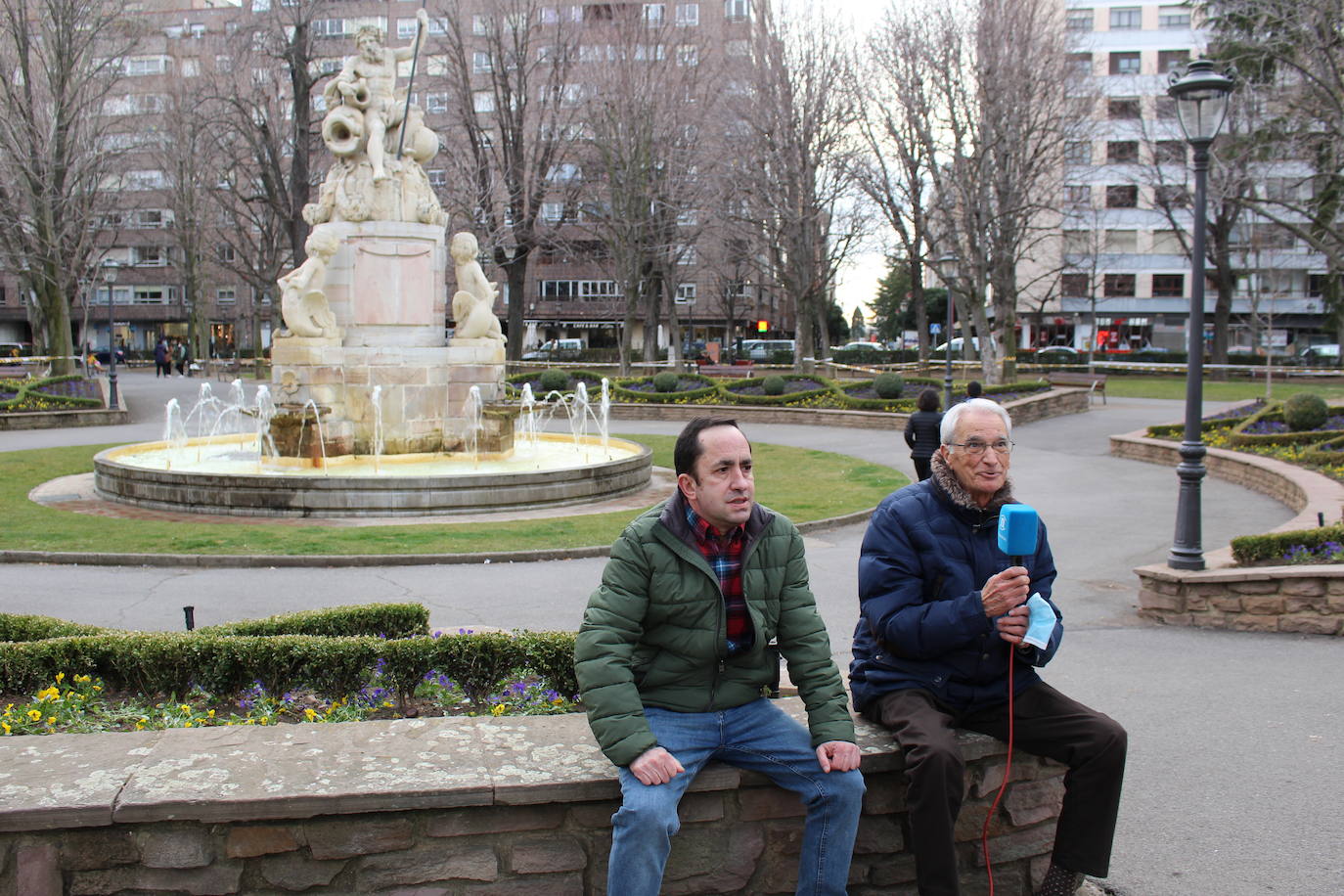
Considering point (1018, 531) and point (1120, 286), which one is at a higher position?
point (1120, 286)

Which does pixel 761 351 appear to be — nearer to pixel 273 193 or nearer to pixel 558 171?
pixel 558 171

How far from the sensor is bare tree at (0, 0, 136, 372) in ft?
109

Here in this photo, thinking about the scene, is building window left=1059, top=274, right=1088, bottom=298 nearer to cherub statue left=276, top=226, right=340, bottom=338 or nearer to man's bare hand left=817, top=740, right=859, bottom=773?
cherub statue left=276, top=226, right=340, bottom=338

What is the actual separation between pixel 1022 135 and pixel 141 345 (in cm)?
6280

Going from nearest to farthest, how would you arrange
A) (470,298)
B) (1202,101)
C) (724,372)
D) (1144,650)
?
(1144,650) < (1202,101) < (470,298) < (724,372)

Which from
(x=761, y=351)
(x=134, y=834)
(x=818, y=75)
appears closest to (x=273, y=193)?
(x=818, y=75)

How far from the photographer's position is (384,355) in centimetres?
1648

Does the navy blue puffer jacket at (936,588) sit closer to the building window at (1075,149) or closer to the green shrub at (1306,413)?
the green shrub at (1306,413)

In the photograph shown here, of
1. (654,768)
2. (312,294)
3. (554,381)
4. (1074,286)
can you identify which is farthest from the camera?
(1074,286)

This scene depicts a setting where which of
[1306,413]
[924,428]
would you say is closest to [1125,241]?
[1306,413]

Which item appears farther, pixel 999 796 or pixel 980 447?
pixel 980 447

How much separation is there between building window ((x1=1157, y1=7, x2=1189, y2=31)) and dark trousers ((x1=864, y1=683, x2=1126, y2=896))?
69.5 meters

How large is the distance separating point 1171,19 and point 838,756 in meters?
70.8

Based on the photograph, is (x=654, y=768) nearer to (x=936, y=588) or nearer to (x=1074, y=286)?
(x=936, y=588)
